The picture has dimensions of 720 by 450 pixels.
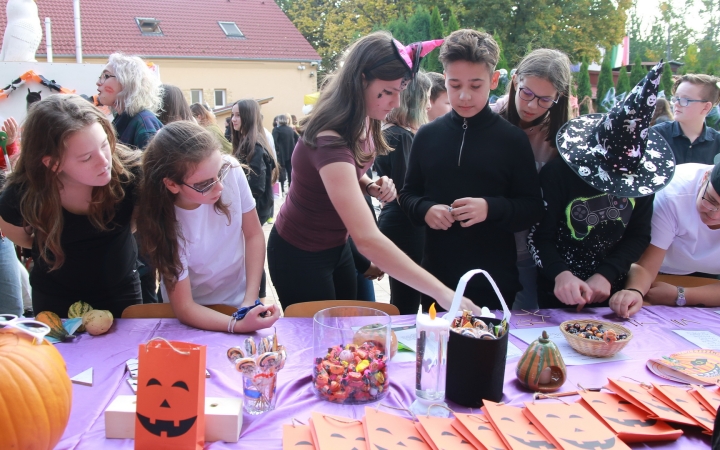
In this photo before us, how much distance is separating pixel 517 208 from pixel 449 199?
29cm

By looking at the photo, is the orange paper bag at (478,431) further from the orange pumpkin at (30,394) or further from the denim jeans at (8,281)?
the denim jeans at (8,281)

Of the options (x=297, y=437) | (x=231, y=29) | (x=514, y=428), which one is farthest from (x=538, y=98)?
(x=231, y=29)

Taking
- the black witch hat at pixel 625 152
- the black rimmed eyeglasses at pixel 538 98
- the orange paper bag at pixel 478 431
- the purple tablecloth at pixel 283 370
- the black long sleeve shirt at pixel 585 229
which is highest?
the black rimmed eyeglasses at pixel 538 98

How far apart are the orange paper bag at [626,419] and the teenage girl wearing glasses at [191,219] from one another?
979 millimetres

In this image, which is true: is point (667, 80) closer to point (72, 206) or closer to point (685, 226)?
point (685, 226)

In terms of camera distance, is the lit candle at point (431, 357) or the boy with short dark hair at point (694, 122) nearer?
the lit candle at point (431, 357)

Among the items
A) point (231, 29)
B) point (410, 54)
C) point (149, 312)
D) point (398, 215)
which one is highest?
point (231, 29)

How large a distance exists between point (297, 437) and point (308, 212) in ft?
3.40

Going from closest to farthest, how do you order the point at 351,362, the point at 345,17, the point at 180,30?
1. the point at 351,362
2. the point at 180,30
3. the point at 345,17

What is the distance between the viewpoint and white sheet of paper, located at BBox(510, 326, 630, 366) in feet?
5.10

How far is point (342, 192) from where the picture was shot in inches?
68.4

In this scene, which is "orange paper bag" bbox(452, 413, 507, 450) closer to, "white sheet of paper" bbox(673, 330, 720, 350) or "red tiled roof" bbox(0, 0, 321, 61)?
"white sheet of paper" bbox(673, 330, 720, 350)

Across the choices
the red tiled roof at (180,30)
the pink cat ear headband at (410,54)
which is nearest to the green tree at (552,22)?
the red tiled roof at (180,30)

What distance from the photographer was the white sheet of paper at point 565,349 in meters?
1.55
